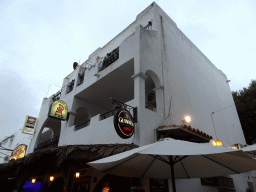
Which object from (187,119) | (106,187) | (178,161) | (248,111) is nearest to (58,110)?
(106,187)

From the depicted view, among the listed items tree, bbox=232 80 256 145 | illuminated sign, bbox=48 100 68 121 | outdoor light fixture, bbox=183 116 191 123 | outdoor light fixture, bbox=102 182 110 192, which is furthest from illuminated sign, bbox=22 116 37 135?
tree, bbox=232 80 256 145

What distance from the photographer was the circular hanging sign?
6.11m

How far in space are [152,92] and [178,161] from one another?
7.14m

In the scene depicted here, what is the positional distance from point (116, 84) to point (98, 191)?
19.1ft

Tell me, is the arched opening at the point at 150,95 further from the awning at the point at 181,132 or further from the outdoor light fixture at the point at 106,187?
the outdoor light fixture at the point at 106,187

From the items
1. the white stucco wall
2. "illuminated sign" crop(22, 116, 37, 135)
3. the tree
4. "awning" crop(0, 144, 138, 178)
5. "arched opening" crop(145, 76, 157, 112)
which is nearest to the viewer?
"awning" crop(0, 144, 138, 178)

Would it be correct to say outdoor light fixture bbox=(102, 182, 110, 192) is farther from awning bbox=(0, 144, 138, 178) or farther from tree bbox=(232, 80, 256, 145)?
tree bbox=(232, 80, 256, 145)

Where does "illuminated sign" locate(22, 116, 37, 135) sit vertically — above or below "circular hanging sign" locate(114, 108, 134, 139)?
above

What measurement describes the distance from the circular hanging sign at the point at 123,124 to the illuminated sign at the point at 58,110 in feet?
19.0

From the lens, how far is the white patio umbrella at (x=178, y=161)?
2805 millimetres

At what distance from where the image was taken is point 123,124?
6344mm

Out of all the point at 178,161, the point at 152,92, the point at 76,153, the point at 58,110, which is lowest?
the point at 178,161

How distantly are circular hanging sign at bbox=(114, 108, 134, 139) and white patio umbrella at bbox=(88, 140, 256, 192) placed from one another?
184 cm

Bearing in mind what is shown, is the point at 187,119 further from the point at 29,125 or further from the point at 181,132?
the point at 29,125
